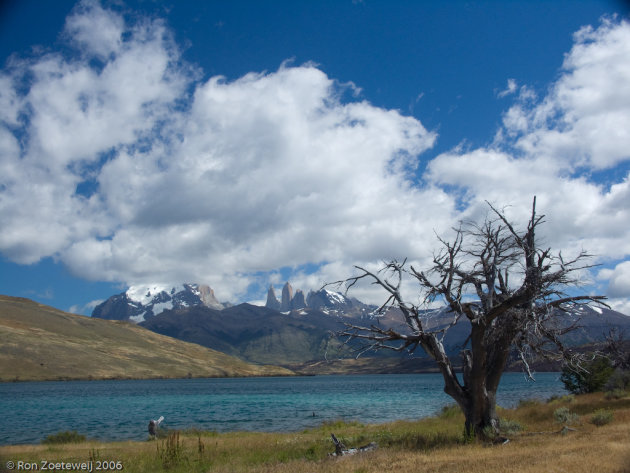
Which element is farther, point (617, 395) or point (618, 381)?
point (618, 381)

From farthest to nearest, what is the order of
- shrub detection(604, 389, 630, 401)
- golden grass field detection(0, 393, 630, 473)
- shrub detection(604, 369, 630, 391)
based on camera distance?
shrub detection(604, 369, 630, 391), shrub detection(604, 389, 630, 401), golden grass field detection(0, 393, 630, 473)

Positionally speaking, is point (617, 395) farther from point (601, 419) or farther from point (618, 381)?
point (601, 419)

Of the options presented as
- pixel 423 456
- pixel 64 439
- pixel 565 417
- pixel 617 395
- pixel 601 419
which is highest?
pixel 423 456

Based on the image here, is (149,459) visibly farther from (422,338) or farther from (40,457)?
(422,338)

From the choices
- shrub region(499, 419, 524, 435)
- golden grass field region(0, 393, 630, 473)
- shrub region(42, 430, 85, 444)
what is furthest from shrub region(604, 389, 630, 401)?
shrub region(42, 430, 85, 444)

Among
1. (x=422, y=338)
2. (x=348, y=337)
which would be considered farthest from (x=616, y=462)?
(x=348, y=337)

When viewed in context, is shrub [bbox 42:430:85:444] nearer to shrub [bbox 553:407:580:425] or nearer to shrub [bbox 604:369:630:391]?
shrub [bbox 553:407:580:425]

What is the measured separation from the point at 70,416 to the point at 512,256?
55.1 metres

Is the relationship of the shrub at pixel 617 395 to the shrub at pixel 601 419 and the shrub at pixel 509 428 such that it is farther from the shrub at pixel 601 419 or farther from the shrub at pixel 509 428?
the shrub at pixel 509 428

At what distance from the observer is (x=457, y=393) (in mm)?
18906

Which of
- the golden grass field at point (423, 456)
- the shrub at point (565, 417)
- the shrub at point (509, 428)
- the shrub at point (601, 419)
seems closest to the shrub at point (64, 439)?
the golden grass field at point (423, 456)

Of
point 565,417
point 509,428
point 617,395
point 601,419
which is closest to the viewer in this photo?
point 509,428

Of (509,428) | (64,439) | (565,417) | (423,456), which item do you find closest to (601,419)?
(565,417)

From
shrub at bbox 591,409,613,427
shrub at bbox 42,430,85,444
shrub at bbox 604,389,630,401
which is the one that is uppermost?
shrub at bbox 591,409,613,427
